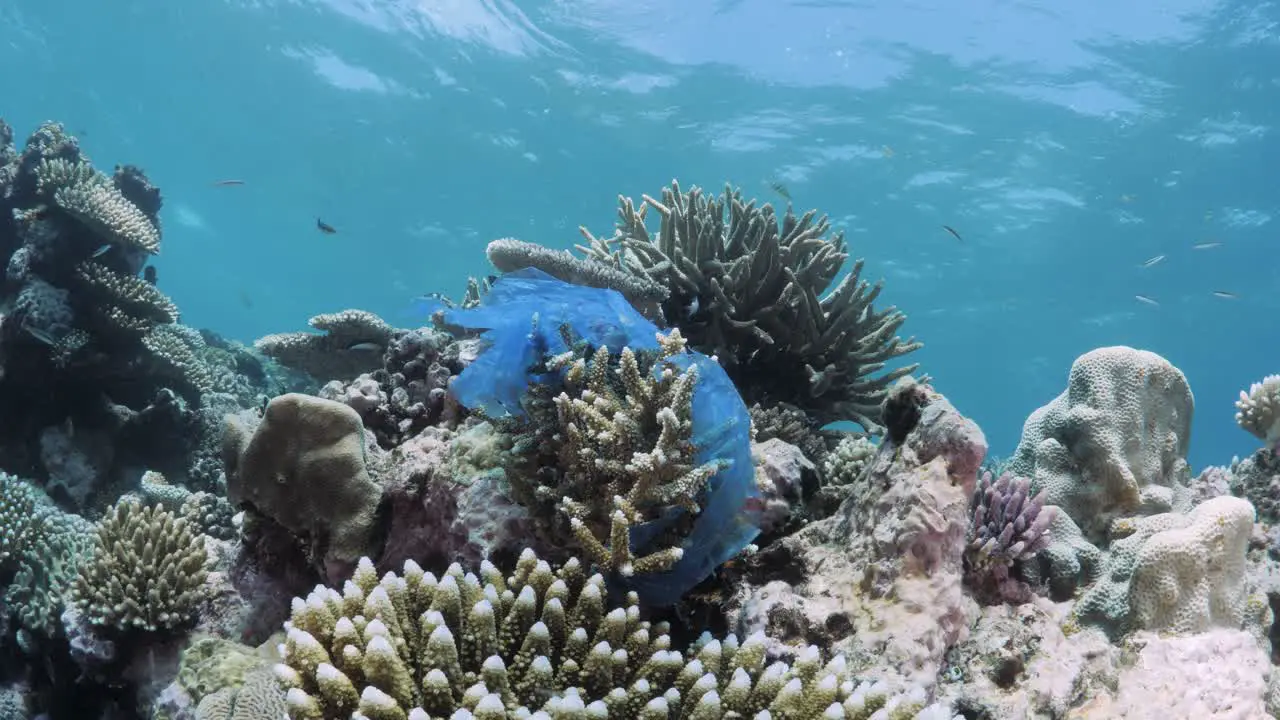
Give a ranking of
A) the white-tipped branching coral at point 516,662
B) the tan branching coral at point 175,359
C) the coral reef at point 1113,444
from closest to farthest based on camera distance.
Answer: the white-tipped branching coral at point 516,662 < the coral reef at point 1113,444 < the tan branching coral at point 175,359

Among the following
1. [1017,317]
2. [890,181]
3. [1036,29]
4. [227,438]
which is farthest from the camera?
[1017,317]

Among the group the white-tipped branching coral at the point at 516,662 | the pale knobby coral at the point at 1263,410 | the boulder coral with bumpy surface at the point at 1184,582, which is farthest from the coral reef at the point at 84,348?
the pale knobby coral at the point at 1263,410

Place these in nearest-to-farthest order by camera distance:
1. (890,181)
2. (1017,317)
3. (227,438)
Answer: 1. (227,438)
2. (890,181)
3. (1017,317)

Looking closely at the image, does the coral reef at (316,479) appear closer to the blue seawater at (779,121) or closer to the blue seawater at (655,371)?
the blue seawater at (655,371)

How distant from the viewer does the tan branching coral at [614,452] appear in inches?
110

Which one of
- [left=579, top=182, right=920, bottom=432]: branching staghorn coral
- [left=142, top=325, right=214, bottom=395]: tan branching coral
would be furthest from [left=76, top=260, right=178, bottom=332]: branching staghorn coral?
[left=579, top=182, right=920, bottom=432]: branching staghorn coral

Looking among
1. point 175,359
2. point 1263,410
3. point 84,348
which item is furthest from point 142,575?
point 1263,410

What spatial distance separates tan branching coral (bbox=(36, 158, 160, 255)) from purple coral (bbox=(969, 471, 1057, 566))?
952 centimetres

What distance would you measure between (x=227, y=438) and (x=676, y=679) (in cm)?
278

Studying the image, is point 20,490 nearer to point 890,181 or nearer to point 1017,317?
point 890,181

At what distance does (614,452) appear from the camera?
2.99 metres

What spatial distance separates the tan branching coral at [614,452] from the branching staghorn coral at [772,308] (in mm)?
2251

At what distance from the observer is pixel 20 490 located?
5191 mm

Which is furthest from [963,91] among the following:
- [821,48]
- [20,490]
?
[20,490]
